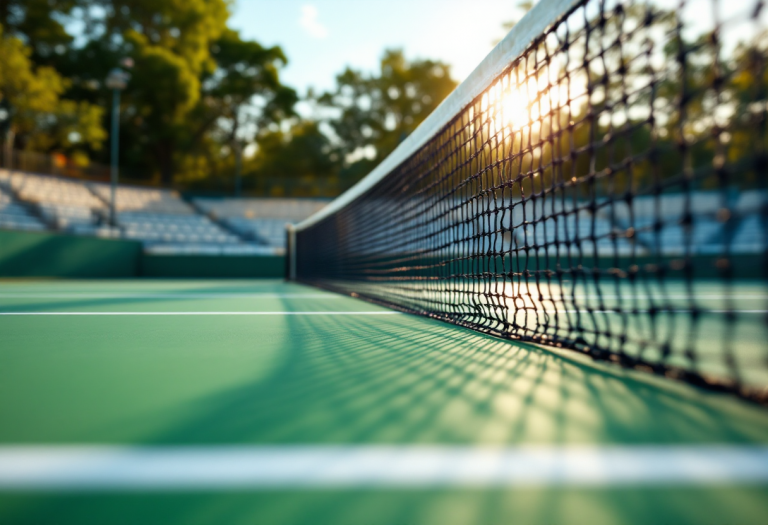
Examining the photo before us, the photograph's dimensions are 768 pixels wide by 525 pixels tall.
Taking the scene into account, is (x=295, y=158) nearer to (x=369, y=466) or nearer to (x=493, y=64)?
(x=493, y=64)

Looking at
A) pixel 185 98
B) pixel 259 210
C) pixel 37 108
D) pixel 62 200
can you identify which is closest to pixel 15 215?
pixel 62 200

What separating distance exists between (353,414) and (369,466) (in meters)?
0.21

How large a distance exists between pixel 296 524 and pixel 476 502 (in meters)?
0.19

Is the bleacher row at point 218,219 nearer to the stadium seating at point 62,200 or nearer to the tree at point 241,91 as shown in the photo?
the stadium seating at point 62,200

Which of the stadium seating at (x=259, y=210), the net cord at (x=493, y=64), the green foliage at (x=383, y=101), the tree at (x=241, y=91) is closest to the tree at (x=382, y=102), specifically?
the green foliage at (x=383, y=101)

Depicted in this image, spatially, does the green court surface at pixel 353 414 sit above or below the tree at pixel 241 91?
below

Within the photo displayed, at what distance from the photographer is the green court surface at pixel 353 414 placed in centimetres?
52

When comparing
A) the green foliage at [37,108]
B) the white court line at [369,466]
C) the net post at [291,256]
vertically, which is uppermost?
the green foliage at [37,108]

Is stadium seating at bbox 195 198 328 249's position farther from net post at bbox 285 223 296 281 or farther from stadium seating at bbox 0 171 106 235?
net post at bbox 285 223 296 281

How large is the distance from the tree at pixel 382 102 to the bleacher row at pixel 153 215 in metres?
10.7

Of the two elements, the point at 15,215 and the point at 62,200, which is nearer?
the point at 15,215

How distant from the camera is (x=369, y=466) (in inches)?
23.9

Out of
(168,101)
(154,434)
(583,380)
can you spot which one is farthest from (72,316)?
(168,101)

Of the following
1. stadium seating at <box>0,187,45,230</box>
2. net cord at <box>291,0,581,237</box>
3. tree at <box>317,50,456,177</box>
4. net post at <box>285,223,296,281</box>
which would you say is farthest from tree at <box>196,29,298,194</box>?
net cord at <box>291,0,581,237</box>
